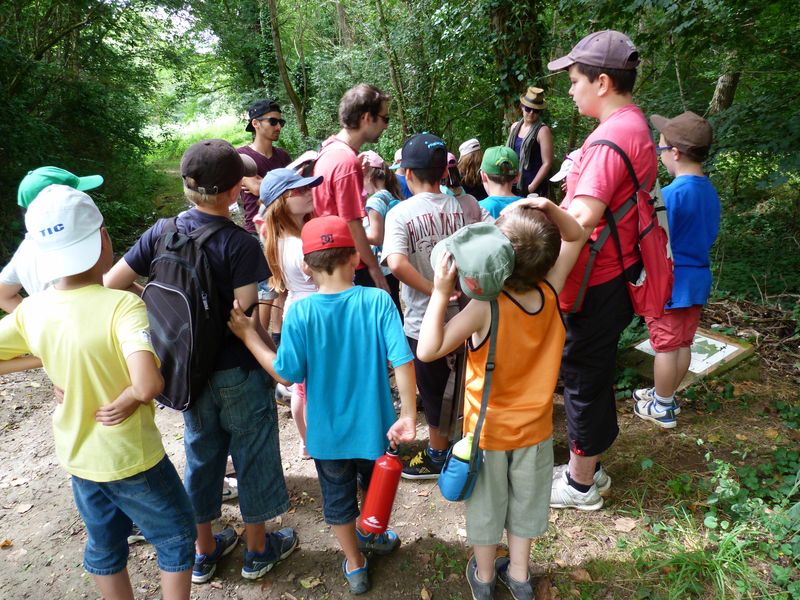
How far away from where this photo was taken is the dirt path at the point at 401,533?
8.30 feet

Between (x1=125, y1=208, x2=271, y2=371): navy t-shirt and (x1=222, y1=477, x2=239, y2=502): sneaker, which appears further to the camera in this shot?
(x1=222, y1=477, x2=239, y2=502): sneaker

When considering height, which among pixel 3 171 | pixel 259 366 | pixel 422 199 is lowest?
pixel 259 366

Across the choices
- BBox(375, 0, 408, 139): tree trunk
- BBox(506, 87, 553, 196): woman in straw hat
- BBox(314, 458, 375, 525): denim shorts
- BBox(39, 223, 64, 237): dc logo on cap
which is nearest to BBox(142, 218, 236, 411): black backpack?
BBox(39, 223, 64, 237): dc logo on cap

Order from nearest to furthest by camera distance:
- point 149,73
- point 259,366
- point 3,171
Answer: point 259,366 → point 3,171 → point 149,73

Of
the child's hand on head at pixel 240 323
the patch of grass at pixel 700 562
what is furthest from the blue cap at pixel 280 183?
the patch of grass at pixel 700 562

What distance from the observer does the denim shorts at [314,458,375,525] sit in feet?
7.73

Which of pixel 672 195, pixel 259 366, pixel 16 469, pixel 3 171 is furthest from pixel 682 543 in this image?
pixel 3 171

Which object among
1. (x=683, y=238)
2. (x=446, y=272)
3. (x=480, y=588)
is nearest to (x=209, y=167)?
(x=446, y=272)

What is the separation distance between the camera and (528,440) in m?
2.14

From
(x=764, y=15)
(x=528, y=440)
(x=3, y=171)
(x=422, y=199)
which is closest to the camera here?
(x=528, y=440)

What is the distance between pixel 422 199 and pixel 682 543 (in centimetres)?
223

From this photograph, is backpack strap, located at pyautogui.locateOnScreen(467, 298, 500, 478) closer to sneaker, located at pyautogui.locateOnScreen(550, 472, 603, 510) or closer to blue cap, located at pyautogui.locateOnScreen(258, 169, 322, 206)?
sneaker, located at pyautogui.locateOnScreen(550, 472, 603, 510)

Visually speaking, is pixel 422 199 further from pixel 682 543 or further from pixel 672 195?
pixel 682 543

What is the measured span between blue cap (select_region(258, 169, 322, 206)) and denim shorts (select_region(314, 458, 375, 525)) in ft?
4.76
